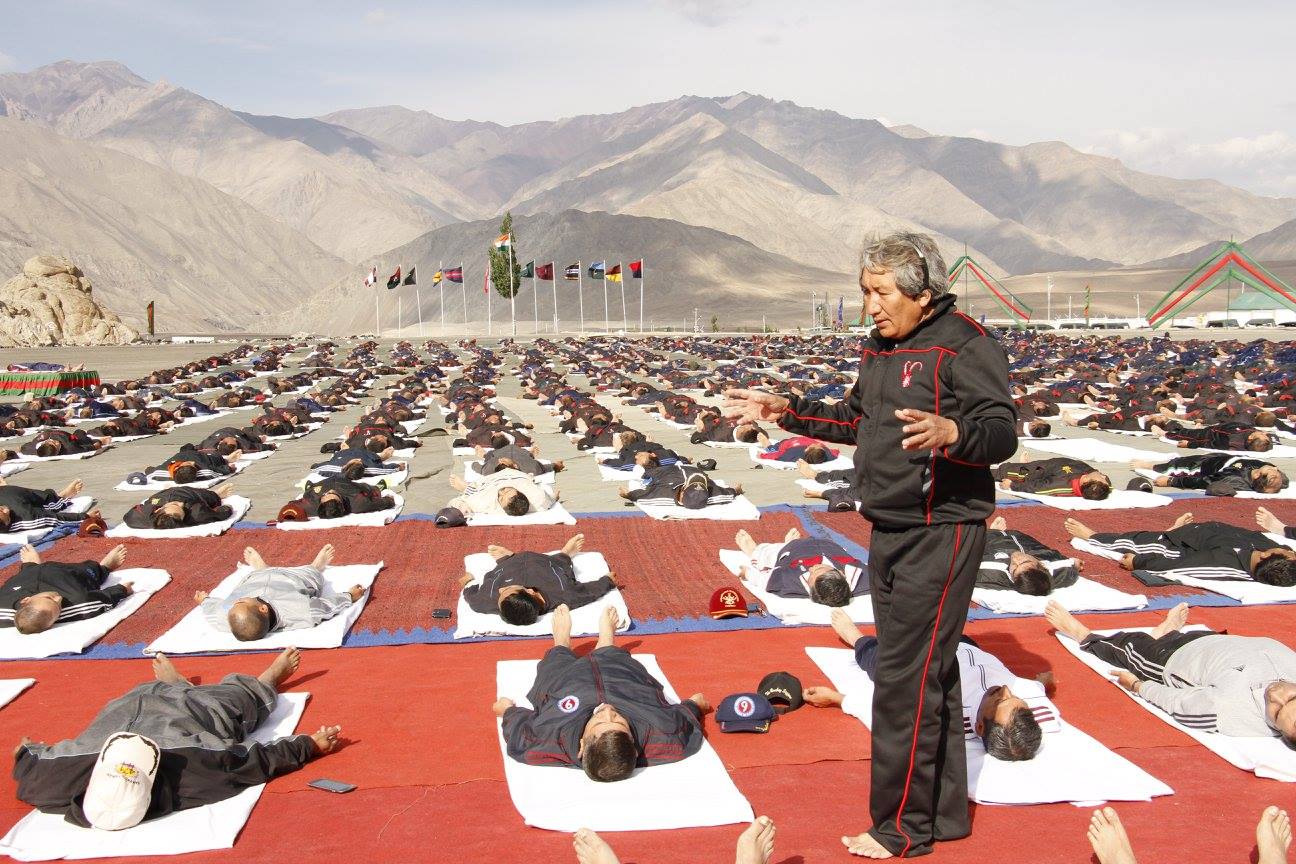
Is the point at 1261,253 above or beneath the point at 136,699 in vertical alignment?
above

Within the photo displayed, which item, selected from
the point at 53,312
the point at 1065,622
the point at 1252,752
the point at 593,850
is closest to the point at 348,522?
the point at 1065,622

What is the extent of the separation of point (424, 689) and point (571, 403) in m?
11.7

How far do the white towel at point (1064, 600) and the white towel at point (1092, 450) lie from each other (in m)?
5.64

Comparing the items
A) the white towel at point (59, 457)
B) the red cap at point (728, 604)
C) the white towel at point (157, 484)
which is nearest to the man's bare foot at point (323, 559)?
the red cap at point (728, 604)

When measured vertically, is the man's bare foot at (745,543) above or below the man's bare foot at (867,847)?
above

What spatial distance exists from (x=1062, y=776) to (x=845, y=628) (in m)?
1.64

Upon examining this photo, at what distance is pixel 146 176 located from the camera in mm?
114562

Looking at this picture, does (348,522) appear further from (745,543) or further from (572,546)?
(745,543)

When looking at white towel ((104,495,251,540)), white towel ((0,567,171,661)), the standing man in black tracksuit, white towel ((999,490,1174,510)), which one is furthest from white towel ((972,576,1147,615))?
white towel ((104,495,251,540))

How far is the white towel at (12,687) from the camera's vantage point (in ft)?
17.5

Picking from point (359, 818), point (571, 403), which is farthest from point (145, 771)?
point (571, 403)

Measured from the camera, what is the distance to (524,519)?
9305 mm

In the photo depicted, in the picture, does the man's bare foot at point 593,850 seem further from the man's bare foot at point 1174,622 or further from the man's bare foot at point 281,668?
the man's bare foot at point 1174,622

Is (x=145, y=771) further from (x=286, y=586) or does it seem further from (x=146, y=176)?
(x=146, y=176)
